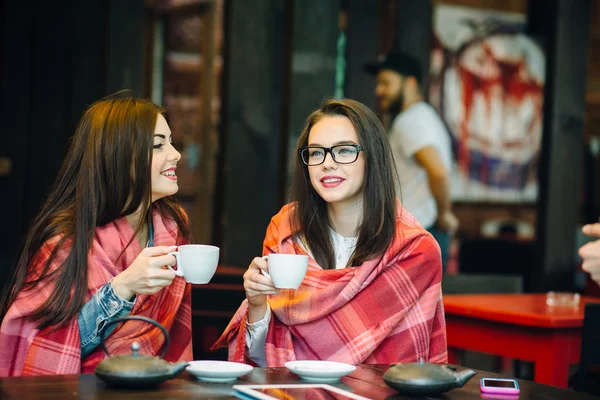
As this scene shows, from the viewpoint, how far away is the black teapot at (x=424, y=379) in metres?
1.74

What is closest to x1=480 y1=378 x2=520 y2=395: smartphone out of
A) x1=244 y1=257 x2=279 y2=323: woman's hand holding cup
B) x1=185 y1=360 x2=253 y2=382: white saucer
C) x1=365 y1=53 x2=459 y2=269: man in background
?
x1=185 y1=360 x2=253 y2=382: white saucer

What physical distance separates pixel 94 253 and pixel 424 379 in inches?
41.7

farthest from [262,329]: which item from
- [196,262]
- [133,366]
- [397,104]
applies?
[397,104]

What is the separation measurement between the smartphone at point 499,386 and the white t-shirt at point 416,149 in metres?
3.04

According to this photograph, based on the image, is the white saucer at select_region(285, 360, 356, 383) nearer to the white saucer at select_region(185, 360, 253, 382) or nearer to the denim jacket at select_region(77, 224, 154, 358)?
the white saucer at select_region(185, 360, 253, 382)

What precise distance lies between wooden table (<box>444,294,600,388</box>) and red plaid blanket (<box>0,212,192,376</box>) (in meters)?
1.26

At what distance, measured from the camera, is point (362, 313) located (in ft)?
8.27

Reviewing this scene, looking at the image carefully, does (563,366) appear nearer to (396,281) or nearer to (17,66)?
(396,281)

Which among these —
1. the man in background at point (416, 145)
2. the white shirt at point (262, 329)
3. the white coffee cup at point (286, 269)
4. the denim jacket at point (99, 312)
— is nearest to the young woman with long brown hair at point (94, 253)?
the denim jacket at point (99, 312)

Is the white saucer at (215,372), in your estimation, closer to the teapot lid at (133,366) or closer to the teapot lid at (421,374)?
the teapot lid at (133,366)

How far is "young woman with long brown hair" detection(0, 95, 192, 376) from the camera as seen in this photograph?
2.32 metres

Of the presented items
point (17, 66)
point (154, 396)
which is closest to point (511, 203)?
point (17, 66)

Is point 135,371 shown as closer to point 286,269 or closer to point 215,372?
point 215,372

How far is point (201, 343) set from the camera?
406cm
